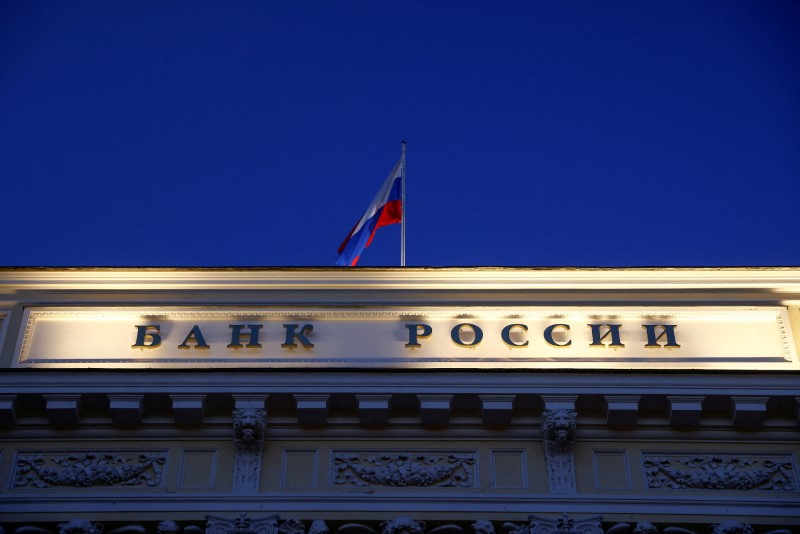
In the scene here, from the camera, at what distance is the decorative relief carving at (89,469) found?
1975 centimetres

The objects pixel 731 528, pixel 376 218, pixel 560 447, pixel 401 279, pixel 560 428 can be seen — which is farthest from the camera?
pixel 376 218

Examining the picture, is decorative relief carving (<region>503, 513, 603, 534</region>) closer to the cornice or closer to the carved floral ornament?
the carved floral ornament

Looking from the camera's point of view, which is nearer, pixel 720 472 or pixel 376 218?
pixel 720 472

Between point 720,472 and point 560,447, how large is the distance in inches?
83.3

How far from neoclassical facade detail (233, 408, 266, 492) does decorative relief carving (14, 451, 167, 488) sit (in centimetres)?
103

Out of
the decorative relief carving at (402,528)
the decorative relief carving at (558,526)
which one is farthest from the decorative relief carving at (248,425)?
the decorative relief carving at (558,526)

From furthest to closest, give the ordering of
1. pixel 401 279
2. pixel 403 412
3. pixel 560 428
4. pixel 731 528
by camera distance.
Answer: pixel 401 279
pixel 403 412
pixel 560 428
pixel 731 528

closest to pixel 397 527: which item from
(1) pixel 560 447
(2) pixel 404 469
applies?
(2) pixel 404 469

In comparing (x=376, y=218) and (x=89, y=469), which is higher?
(x=376, y=218)

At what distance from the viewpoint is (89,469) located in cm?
1983

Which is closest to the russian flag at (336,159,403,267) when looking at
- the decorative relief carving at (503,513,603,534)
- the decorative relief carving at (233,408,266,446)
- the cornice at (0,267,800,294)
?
the cornice at (0,267,800,294)

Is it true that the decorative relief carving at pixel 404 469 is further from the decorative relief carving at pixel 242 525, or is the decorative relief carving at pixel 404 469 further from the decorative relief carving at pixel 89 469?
the decorative relief carving at pixel 89 469

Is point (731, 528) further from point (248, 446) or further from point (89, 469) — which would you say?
point (89, 469)

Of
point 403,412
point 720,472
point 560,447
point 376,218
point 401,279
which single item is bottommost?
point 720,472
